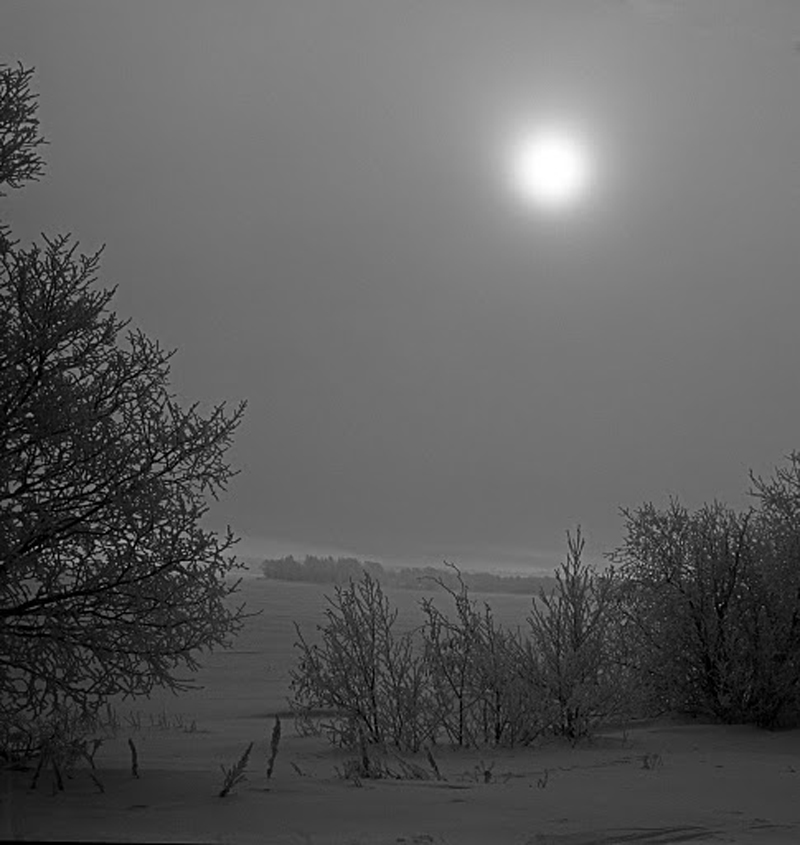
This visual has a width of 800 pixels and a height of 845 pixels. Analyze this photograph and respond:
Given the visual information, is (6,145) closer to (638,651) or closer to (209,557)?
(209,557)

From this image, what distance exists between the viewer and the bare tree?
6914 mm

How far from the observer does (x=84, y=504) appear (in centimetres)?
718

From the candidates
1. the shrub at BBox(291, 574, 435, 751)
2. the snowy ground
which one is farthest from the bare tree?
the shrub at BBox(291, 574, 435, 751)

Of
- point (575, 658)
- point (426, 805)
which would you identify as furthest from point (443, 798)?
point (575, 658)

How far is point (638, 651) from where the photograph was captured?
14.6 meters

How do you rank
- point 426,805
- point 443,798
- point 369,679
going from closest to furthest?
1. point 426,805
2. point 443,798
3. point 369,679

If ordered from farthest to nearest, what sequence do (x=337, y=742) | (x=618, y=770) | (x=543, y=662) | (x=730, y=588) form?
1. (x=730, y=588)
2. (x=543, y=662)
3. (x=337, y=742)
4. (x=618, y=770)

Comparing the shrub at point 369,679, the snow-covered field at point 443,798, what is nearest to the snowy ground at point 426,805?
the snow-covered field at point 443,798

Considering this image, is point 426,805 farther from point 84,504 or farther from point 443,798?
point 84,504

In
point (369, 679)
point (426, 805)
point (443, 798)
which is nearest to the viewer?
point (426, 805)

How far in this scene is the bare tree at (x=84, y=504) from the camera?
6.91 meters

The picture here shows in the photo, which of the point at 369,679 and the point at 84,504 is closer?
the point at 84,504

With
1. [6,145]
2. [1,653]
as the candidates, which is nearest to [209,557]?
[1,653]

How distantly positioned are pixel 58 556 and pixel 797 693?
1045 centimetres
